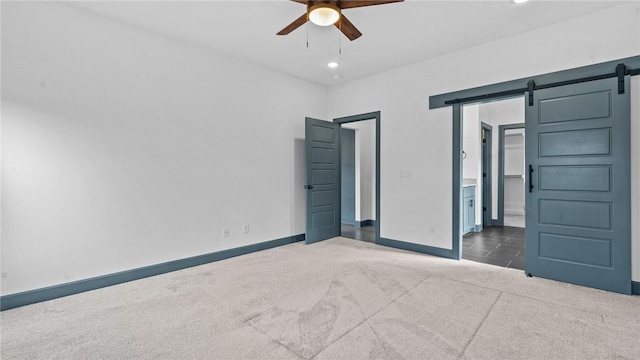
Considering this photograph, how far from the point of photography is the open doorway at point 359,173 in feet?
21.4

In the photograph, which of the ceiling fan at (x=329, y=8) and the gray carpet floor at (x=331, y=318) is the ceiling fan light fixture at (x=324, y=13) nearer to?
the ceiling fan at (x=329, y=8)

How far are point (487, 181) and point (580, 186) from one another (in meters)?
3.22

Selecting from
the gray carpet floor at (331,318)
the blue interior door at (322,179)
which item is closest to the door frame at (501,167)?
the gray carpet floor at (331,318)

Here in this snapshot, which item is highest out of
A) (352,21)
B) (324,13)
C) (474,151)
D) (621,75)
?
(352,21)

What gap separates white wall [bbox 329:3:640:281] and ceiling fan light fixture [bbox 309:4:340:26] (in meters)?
2.34

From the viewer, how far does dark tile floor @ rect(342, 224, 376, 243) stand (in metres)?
5.34

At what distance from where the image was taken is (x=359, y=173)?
650 cm

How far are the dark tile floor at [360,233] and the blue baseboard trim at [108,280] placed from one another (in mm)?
1970

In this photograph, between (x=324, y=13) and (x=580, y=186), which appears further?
(x=580, y=186)

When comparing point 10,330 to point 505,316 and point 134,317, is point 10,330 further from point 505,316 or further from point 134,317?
point 505,316

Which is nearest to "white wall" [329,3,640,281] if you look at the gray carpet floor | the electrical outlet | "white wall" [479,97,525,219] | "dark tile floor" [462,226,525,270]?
the electrical outlet

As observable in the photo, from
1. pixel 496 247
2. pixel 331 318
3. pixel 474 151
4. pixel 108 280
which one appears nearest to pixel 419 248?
pixel 496 247

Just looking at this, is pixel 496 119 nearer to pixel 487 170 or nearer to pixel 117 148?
pixel 487 170

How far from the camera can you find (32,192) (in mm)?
2664
